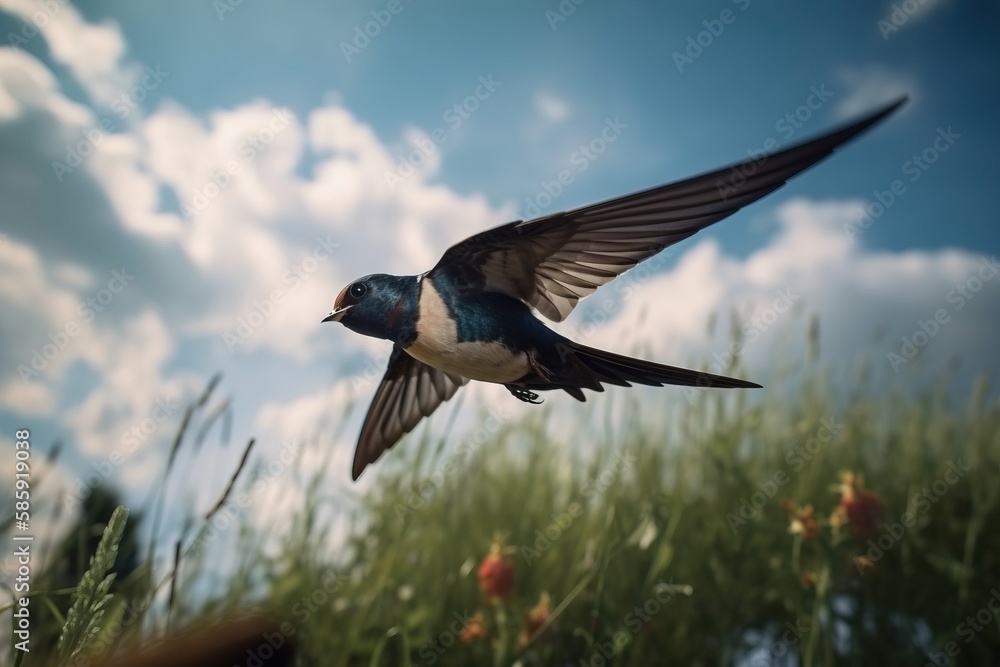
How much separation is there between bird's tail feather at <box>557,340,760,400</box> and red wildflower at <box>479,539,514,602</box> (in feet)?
2.52

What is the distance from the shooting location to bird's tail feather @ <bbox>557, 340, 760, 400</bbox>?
0.35m

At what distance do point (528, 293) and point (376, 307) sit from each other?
0.42 ft

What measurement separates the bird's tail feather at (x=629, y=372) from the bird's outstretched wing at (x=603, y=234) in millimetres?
66

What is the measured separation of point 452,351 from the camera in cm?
44

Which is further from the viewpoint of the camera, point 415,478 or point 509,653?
point 415,478

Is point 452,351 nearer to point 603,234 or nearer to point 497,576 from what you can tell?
point 603,234

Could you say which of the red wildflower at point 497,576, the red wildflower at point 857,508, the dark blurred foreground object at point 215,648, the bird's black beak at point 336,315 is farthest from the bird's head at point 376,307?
the red wildflower at point 857,508

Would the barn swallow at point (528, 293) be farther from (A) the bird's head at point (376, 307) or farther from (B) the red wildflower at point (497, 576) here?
(B) the red wildflower at point (497, 576)

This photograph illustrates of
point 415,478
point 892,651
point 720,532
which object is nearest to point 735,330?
point 720,532

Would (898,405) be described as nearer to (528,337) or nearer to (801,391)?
(801,391)

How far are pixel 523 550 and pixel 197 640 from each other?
37.8 inches

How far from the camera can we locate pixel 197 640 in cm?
54

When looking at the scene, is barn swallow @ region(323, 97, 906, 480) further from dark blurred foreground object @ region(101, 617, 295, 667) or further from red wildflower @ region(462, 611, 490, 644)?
red wildflower @ region(462, 611, 490, 644)

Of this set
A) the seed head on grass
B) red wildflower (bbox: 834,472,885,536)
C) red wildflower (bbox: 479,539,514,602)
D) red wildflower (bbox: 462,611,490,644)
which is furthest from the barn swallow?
red wildflower (bbox: 834,472,885,536)
